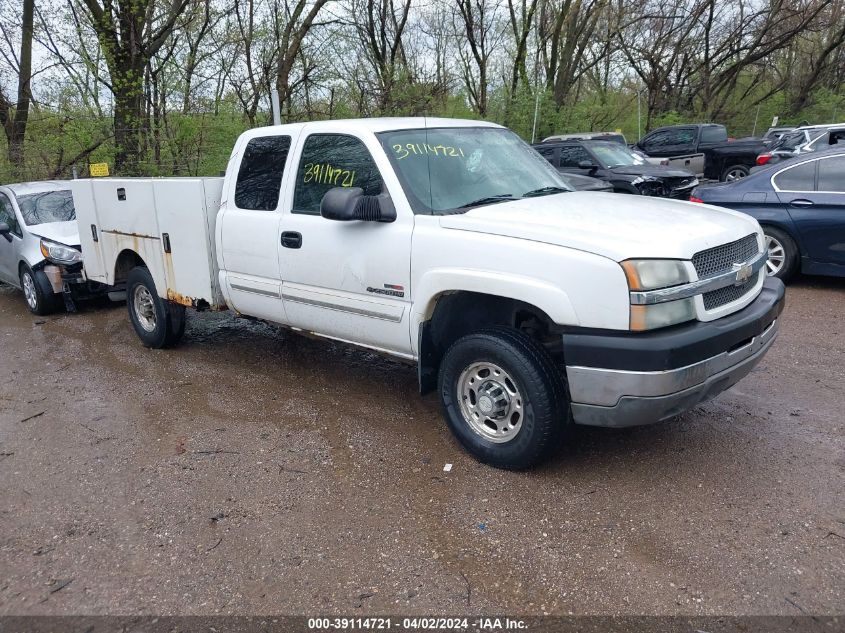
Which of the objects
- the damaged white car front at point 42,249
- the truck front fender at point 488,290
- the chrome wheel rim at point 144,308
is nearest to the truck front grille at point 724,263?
the truck front fender at point 488,290

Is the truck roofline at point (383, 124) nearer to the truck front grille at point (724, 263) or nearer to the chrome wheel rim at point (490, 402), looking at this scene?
the chrome wheel rim at point (490, 402)

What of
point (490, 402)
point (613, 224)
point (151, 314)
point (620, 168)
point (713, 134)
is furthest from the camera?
point (713, 134)

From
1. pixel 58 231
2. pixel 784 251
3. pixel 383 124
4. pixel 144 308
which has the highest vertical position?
pixel 383 124

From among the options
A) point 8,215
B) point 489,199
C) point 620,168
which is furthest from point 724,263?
point 620,168

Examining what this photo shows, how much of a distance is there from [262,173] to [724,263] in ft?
10.8

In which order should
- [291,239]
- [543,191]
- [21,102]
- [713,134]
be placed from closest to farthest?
[543,191] → [291,239] → [21,102] → [713,134]

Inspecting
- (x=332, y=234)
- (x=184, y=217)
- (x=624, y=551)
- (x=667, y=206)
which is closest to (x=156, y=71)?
(x=184, y=217)

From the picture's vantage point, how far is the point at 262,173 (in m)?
5.05

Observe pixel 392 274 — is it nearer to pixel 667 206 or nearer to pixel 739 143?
pixel 667 206

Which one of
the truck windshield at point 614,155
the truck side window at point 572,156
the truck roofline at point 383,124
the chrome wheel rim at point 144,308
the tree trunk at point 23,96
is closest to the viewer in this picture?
the truck roofline at point 383,124

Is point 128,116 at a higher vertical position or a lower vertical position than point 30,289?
higher

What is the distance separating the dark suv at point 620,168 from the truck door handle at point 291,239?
8106mm

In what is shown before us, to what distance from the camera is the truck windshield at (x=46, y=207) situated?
Answer: 28.1 ft

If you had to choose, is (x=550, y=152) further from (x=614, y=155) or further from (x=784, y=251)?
(x=784, y=251)
